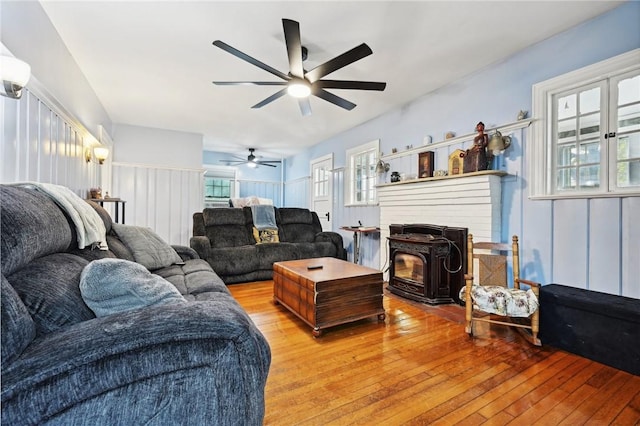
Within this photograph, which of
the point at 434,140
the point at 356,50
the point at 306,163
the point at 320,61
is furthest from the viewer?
the point at 306,163

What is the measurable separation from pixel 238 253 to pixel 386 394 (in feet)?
9.45

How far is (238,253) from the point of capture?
396 cm

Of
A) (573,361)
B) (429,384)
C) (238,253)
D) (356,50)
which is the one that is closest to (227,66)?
(356,50)

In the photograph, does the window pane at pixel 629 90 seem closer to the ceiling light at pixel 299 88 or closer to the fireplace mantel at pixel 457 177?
the fireplace mantel at pixel 457 177

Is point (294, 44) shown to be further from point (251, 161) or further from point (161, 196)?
point (251, 161)

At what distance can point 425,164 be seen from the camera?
3.56 metres

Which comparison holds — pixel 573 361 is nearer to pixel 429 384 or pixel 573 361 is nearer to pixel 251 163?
pixel 429 384

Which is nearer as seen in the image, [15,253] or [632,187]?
[15,253]

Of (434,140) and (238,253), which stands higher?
(434,140)

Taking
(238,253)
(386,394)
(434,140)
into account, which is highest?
(434,140)

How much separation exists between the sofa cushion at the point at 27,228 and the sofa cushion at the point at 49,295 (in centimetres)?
4

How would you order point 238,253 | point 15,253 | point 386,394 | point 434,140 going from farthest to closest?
point 238,253 → point 434,140 → point 386,394 → point 15,253

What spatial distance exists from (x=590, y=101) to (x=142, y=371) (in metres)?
3.41

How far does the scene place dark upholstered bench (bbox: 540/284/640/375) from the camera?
5.81 feet
